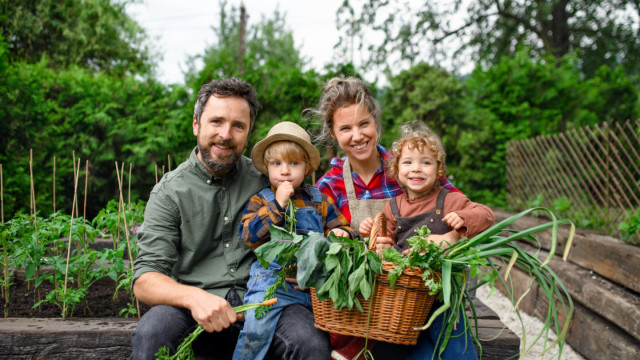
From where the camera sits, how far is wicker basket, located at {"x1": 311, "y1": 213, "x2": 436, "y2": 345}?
1753mm

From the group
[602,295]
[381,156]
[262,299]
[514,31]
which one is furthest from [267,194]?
[514,31]

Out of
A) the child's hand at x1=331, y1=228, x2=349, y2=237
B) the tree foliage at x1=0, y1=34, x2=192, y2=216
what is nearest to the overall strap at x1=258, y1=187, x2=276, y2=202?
the child's hand at x1=331, y1=228, x2=349, y2=237

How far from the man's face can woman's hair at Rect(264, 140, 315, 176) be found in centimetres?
20

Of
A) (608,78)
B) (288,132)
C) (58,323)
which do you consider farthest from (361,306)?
(608,78)

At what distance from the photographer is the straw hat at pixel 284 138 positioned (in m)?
2.42

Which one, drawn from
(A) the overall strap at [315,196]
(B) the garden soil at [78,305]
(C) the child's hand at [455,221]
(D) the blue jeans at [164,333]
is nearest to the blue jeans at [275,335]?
(D) the blue jeans at [164,333]

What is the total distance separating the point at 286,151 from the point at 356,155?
1.89 ft

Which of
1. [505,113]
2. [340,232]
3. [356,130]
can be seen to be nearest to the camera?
[340,232]

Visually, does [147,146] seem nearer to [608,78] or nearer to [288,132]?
[288,132]

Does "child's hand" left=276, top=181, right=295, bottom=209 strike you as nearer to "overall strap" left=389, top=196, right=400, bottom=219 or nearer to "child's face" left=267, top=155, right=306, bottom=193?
"child's face" left=267, top=155, right=306, bottom=193

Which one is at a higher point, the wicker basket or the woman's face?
the woman's face

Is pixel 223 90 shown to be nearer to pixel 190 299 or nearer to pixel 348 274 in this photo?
pixel 190 299

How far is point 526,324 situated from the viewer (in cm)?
454

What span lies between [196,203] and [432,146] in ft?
4.52
